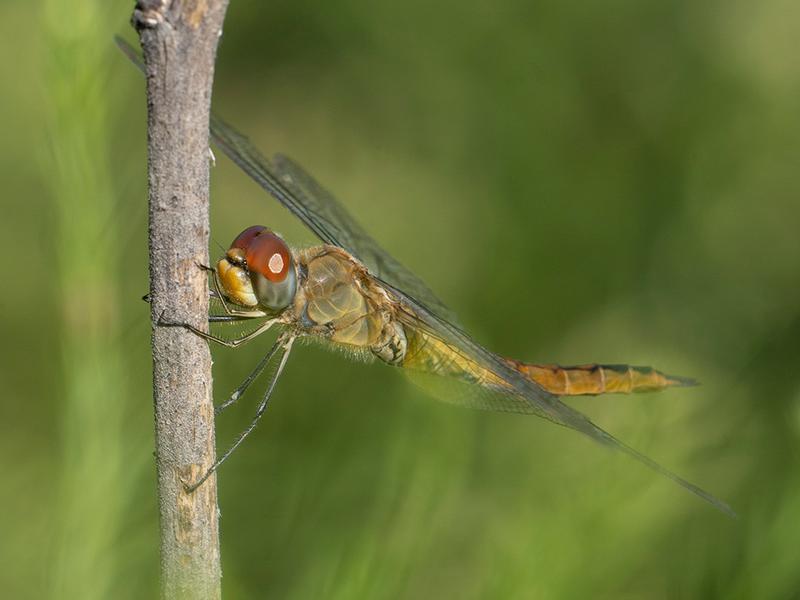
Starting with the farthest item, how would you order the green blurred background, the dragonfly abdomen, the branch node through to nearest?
the dragonfly abdomen < the green blurred background < the branch node

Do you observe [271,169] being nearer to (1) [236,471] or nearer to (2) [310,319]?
(2) [310,319]

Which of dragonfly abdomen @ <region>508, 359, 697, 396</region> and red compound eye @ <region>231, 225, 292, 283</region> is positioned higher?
dragonfly abdomen @ <region>508, 359, 697, 396</region>

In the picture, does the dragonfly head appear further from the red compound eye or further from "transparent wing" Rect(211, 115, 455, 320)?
"transparent wing" Rect(211, 115, 455, 320)

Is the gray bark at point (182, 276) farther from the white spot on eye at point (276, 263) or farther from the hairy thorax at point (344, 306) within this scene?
the hairy thorax at point (344, 306)

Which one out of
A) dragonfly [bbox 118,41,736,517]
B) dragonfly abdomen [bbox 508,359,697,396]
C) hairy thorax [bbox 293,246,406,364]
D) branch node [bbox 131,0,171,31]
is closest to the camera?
branch node [bbox 131,0,171,31]

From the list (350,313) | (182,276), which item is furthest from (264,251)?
(182,276)

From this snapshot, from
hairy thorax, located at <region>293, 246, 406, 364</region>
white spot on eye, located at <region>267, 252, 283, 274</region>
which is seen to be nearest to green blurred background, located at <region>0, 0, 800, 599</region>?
hairy thorax, located at <region>293, 246, 406, 364</region>
